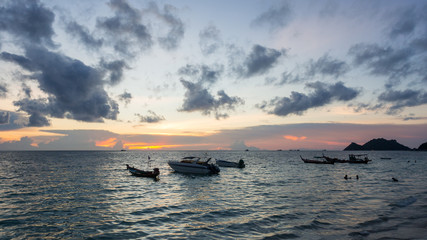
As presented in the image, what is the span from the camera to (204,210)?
24.4 meters

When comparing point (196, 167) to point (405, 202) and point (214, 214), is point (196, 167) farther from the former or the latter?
point (405, 202)

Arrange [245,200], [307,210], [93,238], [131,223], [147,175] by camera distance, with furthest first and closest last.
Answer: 1. [147,175]
2. [245,200]
3. [307,210]
4. [131,223]
5. [93,238]

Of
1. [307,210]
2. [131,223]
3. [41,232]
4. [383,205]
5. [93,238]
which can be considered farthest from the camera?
[383,205]

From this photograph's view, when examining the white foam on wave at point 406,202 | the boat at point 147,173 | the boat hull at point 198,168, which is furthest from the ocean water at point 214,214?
the boat hull at point 198,168

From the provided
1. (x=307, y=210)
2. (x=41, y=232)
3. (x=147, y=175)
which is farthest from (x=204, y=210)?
(x=147, y=175)

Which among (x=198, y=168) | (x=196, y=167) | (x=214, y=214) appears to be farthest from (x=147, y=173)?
(x=214, y=214)

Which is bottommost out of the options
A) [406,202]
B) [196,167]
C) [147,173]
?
[147,173]

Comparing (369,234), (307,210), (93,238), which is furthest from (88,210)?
(369,234)

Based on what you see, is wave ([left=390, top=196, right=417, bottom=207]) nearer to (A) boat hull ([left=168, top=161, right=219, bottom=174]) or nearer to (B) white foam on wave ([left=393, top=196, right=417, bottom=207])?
(B) white foam on wave ([left=393, top=196, right=417, bottom=207])

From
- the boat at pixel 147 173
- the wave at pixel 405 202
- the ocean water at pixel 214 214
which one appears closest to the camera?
the ocean water at pixel 214 214

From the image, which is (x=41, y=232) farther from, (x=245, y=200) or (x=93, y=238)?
(x=245, y=200)

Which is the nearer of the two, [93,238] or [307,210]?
[93,238]

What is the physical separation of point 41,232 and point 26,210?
29.3ft

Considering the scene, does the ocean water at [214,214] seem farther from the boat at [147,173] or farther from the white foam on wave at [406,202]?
the boat at [147,173]
